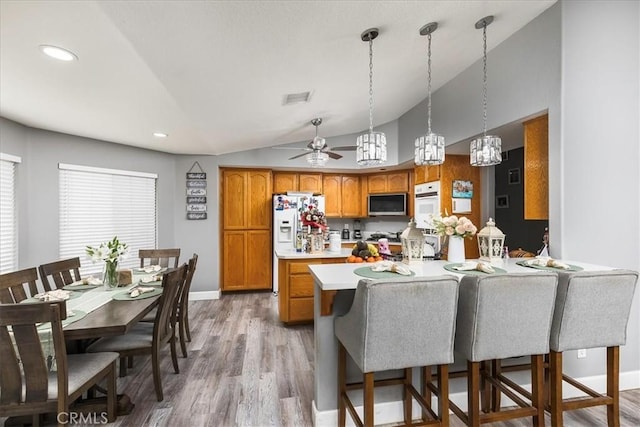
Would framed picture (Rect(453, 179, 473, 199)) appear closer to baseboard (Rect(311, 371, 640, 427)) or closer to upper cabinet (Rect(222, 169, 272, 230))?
baseboard (Rect(311, 371, 640, 427))

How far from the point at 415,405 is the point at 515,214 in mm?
2600

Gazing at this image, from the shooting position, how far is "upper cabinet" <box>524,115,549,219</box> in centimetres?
240

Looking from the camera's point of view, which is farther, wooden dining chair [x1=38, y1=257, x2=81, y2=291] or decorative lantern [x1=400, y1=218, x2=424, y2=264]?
wooden dining chair [x1=38, y1=257, x2=81, y2=291]

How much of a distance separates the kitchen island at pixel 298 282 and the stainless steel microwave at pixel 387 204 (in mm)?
1985

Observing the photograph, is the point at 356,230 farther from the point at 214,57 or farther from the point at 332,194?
the point at 214,57

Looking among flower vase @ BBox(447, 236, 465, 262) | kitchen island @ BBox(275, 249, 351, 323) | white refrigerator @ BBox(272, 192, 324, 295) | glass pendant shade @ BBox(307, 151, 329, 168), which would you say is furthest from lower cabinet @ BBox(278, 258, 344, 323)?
flower vase @ BBox(447, 236, 465, 262)

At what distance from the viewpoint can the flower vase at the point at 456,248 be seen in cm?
231

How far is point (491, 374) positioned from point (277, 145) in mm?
4223

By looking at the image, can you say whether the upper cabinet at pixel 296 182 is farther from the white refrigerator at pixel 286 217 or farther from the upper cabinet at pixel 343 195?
the white refrigerator at pixel 286 217

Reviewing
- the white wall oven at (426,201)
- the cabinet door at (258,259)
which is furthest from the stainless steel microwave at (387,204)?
the cabinet door at (258,259)

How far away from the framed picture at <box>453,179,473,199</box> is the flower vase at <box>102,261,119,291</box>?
146 inches

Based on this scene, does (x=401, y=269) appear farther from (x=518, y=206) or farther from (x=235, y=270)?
(x=235, y=270)

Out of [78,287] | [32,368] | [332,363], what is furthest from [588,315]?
[78,287]

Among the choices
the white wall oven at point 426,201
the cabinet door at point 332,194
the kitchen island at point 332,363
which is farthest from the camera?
the cabinet door at point 332,194
